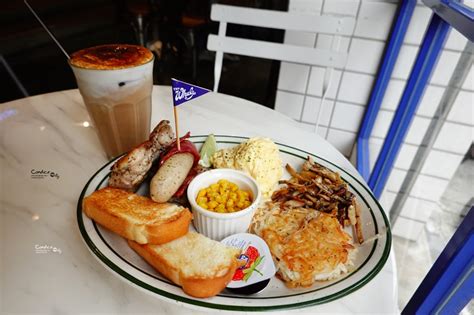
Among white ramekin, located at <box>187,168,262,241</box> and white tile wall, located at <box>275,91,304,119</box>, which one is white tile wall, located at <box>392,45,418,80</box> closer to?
white tile wall, located at <box>275,91,304,119</box>

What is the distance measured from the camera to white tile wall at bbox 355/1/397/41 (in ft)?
5.82

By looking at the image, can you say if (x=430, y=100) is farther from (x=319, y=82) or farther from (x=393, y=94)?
(x=319, y=82)

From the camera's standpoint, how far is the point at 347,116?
216cm

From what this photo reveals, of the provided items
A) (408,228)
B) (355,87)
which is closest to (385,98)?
(355,87)

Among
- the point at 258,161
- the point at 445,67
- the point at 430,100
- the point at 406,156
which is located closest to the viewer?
the point at 258,161

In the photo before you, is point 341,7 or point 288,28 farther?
point 341,7

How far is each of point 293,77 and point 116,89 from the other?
1472mm

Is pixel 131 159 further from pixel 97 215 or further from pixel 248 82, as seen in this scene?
pixel 248 82

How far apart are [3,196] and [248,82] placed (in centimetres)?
330

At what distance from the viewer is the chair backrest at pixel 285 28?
1.58 meters

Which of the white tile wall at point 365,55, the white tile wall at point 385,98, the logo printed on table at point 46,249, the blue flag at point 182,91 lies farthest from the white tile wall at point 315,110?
the logo printed on table at point 46,249

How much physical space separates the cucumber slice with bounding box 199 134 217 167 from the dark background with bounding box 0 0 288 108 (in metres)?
1.77

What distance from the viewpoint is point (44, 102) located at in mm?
1435

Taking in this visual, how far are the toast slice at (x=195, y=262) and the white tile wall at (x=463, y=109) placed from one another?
1.81 m
